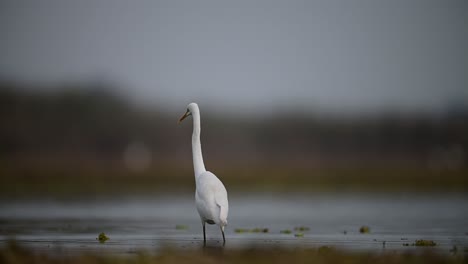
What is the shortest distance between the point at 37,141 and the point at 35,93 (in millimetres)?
26858

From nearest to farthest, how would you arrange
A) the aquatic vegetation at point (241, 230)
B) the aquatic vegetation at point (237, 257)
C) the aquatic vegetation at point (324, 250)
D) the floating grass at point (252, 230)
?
the aquatic vegetation at point (237, 257)
the aquatic vegetation at point (324, 250)
the floating grass at point (252, 230)
the aquatic vegetation at point (241, 230)

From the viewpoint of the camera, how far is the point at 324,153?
108m

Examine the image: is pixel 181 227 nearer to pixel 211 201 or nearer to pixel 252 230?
pixel 252 230

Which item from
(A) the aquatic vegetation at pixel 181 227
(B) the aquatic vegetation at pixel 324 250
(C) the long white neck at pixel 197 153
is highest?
(C) the long white neck at pixel 197 153

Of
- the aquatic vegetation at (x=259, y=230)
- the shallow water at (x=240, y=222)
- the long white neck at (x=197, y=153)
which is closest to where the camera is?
the shallow water at (x=240, y=222)

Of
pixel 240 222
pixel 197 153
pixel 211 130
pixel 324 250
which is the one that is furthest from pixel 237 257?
pixel 211 130

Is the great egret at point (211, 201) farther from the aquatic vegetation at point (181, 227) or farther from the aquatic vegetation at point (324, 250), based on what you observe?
the aquatic vegetation at point (181, 227)

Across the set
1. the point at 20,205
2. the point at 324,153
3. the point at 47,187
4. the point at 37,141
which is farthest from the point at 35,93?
the point at 20,205

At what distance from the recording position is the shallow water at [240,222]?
52.0ft

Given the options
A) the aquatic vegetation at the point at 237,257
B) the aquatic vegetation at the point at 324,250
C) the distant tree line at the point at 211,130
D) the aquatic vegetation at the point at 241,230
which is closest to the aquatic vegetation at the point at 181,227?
the aquatic vegetation at the point at 241,230

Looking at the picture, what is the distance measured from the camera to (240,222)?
2331 cm

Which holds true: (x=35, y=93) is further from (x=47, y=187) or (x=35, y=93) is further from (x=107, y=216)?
(x=107, y=216)

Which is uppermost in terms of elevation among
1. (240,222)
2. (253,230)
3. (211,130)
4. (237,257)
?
(211,130)

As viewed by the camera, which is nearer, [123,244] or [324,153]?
[123,244]
